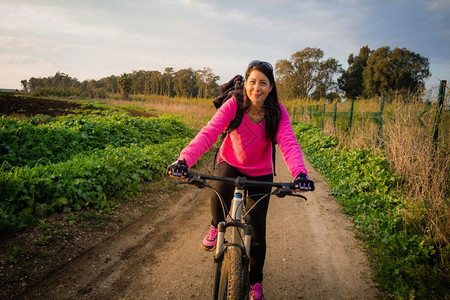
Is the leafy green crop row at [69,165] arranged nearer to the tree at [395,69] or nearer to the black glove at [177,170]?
the black glove at [177,170]

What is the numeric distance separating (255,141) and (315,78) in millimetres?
53868

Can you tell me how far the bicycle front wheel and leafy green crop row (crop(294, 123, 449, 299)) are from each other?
204cm

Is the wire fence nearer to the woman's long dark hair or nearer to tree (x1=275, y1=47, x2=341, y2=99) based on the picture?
the woman's long dark hair

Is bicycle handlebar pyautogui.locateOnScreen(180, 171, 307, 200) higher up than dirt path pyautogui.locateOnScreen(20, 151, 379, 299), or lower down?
higher up

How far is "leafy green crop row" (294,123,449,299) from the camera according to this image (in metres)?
2.90

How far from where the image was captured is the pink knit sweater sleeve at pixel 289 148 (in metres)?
2.26

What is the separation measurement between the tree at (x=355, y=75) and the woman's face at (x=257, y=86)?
154ft

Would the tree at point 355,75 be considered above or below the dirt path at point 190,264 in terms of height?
above

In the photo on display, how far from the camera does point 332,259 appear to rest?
3600 mm

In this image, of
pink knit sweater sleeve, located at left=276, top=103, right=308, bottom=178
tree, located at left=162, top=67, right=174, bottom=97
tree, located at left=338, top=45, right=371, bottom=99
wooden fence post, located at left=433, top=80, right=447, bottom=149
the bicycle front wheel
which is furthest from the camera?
tree, located at left=162, top=67, right=174, bottom=97

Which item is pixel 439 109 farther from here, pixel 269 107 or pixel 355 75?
pixel 355 75

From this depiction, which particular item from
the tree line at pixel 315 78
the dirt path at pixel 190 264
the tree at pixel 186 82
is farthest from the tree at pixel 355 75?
the dirt path at pixel 190 264

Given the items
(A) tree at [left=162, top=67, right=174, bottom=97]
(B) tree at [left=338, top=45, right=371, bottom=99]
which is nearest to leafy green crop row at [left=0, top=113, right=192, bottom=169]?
(B) tree at [left=338, top=45, right=371, bottom=99]

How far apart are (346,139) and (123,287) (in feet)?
28.9
